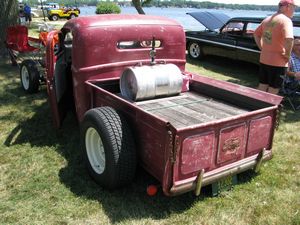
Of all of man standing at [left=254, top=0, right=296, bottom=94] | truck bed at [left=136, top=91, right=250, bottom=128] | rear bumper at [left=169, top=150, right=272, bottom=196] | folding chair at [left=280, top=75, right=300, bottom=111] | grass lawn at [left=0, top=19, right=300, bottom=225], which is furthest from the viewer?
folding chair at [left=280, top=75, right=300, bottom=111]

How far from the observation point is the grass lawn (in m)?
3.20

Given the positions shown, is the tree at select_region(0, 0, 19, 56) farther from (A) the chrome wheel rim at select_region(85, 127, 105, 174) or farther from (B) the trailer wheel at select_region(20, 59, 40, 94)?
(A) the chrome wheel rim at select_region(85, 127, 105, 174)

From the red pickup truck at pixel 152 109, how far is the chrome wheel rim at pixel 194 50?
6.23m

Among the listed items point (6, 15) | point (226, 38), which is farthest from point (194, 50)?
point (6, 15)

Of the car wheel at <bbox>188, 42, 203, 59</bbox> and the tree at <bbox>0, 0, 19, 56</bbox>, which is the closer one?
the tree at <bbox>0, 0, 19, 56</bbox>

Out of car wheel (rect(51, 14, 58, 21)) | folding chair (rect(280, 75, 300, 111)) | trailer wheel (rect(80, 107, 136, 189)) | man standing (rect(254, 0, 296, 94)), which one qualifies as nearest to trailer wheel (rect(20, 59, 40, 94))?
trailer wheel (rect(80, 107, 136, 189))

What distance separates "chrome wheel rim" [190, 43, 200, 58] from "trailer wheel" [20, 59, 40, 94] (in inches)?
230

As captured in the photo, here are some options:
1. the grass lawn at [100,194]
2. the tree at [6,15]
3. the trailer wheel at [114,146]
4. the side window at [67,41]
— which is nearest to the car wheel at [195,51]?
the tree at [6,15]

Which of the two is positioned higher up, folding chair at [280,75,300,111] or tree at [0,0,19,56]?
tree at [0,0,19,56]

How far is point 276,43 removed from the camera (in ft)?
17.1

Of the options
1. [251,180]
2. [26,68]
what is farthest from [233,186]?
[26,68]

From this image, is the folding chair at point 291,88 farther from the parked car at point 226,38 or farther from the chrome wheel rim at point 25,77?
the chrome wheel rim at point 25,77

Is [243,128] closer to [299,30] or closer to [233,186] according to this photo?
[233,186]

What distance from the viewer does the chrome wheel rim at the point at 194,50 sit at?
36.1 ft
